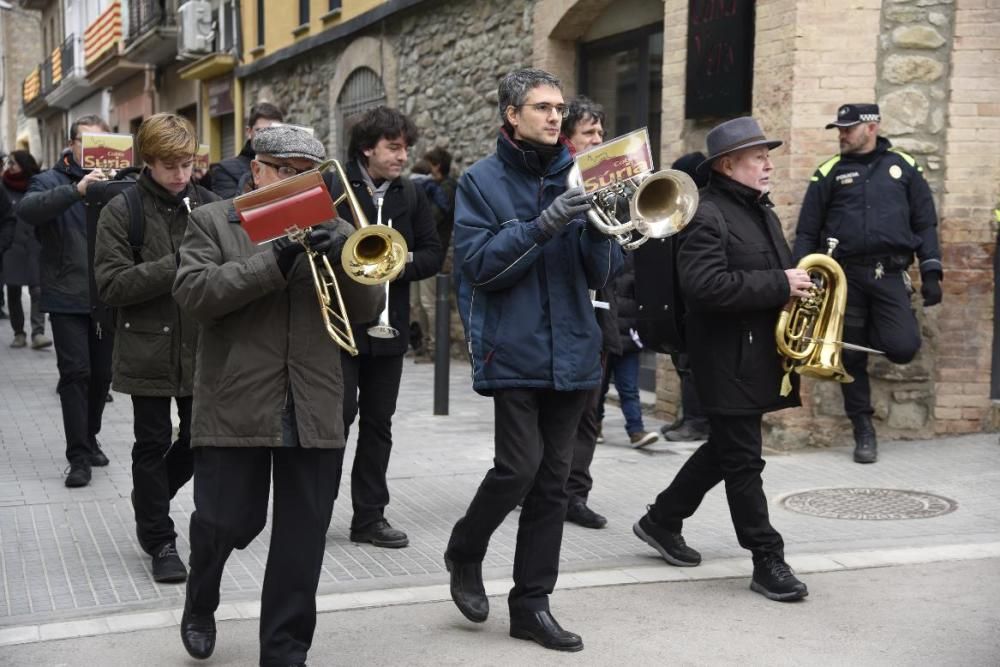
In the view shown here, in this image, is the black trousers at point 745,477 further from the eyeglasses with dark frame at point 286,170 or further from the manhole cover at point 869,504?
the eyeglasses with dark frame at point 286,170

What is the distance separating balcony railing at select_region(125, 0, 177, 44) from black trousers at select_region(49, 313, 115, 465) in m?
19.3

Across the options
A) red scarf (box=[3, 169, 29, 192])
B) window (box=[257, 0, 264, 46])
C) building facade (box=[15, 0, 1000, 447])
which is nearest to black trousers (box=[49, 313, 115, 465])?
building facade (box=[15, 0, 1000, 447])

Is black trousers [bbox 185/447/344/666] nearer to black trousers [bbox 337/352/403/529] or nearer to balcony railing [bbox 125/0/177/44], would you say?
black trousers [bbox 337/352/403/529]

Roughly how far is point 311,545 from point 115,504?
288 cm

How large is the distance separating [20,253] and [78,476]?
6400 mm

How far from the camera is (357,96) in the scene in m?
16.2

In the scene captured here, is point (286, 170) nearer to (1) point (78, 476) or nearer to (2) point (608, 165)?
(2) point (608, 165)

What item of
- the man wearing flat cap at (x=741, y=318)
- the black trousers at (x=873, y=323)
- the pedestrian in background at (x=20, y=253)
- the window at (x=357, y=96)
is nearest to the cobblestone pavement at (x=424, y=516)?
the black trousers at (x=873, y=323)

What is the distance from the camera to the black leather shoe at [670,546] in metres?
5.55

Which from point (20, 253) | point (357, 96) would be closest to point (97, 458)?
point (20, 253)

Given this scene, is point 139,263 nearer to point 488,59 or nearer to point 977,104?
point 977,104

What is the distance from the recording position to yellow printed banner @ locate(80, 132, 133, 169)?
21.9 feet

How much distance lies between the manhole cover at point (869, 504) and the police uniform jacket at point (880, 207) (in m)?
1.48

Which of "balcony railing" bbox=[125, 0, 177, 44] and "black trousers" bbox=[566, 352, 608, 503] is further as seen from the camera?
"balcony railing" bbox=[125, 0, 177, 44]
